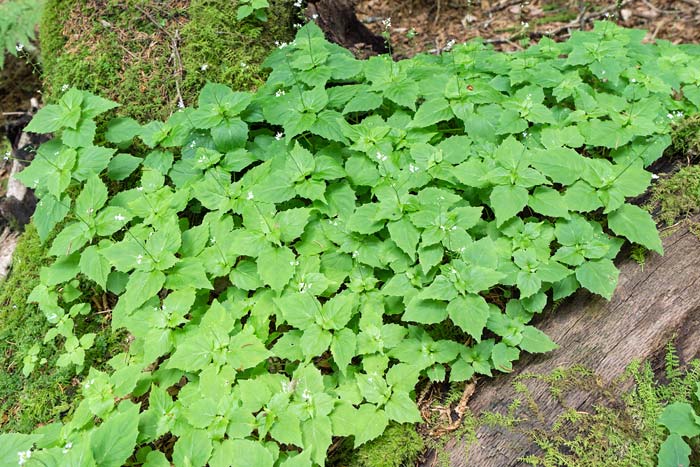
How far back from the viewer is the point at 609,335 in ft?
10.5

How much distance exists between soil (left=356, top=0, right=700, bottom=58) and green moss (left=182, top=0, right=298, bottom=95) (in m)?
2.40

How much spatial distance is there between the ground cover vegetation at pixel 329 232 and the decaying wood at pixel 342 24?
0.84 meters

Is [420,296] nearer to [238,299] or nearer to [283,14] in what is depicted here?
[238,299]

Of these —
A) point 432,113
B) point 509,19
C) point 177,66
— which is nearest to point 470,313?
point 432,113

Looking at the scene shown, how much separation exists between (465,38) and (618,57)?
139 inches

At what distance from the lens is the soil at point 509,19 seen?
7039mm

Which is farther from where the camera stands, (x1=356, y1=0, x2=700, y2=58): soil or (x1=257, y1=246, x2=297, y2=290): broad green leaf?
(x1=356, y1=0, x2=700, y2=58): soil

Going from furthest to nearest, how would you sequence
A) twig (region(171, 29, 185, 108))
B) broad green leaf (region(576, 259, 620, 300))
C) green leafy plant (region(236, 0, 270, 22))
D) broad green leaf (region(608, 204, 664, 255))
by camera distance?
green leafy plant (region(236, 0, 270, 22))
twig (region(171, 29, 185, 108))
broad green leaf (region(608, 204, 664, 255))
broad green leaf (region(576, 259, 620, 300))

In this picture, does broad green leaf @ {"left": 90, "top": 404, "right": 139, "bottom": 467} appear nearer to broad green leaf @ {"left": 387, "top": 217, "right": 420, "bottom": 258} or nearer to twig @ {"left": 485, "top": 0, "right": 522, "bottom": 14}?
broad green leaf @ {"left": 387, "top": 217, "right": 420, "bottom": 258}

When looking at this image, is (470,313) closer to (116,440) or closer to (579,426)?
(579,426)

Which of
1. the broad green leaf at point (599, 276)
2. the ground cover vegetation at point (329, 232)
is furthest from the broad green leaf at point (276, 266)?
the broad green leaf at point (599, 276)

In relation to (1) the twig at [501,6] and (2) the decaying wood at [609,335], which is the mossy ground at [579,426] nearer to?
(2) the decaying wood at [609,335]

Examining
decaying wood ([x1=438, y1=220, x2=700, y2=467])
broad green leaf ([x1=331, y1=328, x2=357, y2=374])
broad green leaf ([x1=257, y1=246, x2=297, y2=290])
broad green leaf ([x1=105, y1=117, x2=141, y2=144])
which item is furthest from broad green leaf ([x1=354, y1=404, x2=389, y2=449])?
broad green leaf ([x1=105, y1=117, x2=141, y2=144])

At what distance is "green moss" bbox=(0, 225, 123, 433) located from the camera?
360 cm
